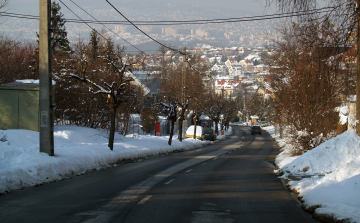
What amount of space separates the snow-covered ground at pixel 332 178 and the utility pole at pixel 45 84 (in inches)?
343

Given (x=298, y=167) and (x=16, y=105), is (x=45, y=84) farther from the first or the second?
(x=298, y=167)

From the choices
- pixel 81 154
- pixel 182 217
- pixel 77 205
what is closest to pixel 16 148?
pixel 81 154

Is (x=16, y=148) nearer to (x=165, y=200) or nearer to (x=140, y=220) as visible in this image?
(x=165, y=200)

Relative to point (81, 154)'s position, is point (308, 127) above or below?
above

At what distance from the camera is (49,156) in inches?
511

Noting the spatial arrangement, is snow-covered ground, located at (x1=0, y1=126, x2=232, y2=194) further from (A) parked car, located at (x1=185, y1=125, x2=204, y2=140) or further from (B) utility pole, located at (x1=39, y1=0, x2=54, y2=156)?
(A) parked car, located at (x1=185, y1=125, x2=204, y2=140)

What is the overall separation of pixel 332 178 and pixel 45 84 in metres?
10.1

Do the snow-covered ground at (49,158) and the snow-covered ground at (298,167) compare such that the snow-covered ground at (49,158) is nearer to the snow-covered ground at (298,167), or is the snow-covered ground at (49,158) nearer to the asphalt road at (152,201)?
the snow-covered ground at (298,167)

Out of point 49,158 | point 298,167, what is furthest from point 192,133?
point 49,158

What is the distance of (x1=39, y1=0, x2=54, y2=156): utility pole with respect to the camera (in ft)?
42.8

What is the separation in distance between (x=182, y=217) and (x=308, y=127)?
1232 centimetres

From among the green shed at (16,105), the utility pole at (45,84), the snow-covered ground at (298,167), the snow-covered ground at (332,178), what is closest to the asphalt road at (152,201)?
the snow-covered ground at (332,178)

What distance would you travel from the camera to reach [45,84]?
13.1 metres

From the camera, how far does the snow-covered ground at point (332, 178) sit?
7.14m
